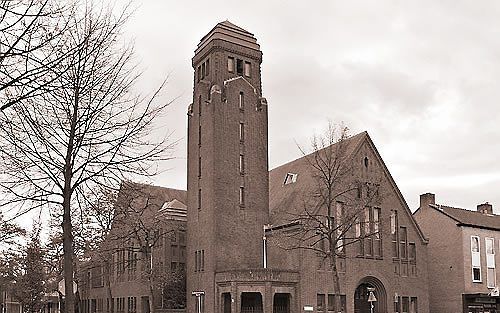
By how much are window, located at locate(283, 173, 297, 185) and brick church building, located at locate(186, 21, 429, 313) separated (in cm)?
164

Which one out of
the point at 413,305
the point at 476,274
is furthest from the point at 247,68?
the point at 476,274

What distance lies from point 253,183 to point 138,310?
19.7m

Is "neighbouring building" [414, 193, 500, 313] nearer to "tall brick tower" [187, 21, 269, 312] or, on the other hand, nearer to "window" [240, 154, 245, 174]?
"tall brick tower" [187, 21, 269, 312]

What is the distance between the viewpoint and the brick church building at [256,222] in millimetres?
49469

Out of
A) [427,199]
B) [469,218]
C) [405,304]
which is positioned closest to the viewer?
[405,304]

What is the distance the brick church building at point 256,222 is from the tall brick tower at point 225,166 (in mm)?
81

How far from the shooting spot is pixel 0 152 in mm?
16000

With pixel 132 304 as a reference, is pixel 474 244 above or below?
above

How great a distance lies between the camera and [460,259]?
58.7 m

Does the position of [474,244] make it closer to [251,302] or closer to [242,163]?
[251,302]

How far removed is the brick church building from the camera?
49.5 m

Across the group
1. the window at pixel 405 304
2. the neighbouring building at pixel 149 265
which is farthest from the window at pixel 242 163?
the window at pixel 405 304

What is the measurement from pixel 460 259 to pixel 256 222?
19.5 metres

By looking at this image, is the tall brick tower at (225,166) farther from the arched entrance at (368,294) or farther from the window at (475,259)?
the window at (475,259)
